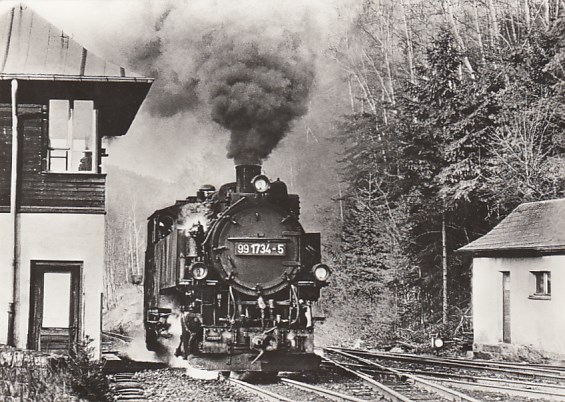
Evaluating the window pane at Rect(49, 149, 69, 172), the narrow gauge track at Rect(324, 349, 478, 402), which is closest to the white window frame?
the narrow gauge track at Rect(324, 349, 478, 402)

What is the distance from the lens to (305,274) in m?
13.8

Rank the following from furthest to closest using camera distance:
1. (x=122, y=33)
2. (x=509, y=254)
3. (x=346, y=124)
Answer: (x=346, y=124), (x=122, y=33), (x=509, y=254)

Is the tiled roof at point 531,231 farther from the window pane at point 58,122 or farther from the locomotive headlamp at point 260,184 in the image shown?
the window pane at point 58,122

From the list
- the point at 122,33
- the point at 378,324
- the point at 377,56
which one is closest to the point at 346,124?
the point at 377,56

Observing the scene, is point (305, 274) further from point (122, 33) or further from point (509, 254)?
point (122, 33)

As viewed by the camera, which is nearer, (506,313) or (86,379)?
(86,379)

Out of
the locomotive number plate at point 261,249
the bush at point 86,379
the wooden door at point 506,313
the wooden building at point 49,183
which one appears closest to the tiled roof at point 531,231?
the wooden door at point 506,313

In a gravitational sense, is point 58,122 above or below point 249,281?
above

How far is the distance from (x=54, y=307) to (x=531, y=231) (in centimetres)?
1124

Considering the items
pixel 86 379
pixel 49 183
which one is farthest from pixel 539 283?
pixel 86 379

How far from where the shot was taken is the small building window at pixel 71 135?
46.9 ft

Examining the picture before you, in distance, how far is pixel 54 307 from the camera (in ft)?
45.9

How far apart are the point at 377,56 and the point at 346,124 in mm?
3146

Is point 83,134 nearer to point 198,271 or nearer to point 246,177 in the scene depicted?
point 246,177
